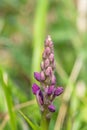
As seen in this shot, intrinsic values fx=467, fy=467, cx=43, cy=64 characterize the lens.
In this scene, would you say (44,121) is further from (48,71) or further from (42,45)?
(42,45)

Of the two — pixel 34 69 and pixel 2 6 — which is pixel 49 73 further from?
pixel 2 6

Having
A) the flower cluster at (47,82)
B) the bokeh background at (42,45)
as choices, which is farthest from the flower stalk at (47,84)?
the bokeh background at (42,45)

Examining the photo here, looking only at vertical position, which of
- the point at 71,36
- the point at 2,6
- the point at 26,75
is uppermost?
the point at 2,6

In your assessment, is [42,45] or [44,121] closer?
[44,121]

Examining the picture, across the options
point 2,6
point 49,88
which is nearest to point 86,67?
point 2,6

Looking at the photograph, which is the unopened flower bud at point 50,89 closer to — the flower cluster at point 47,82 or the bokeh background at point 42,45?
the flower cluster at point 47,82

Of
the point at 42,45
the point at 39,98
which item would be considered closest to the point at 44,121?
the point at 39,98

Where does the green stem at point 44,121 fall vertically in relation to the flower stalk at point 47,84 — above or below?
below

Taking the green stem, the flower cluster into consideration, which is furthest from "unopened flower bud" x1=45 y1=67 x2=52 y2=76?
the green stem

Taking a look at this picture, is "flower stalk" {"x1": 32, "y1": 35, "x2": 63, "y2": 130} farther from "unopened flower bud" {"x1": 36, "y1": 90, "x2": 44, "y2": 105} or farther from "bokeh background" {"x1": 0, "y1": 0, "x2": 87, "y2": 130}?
"bokeh background" {"x1": 0, "y1": 0, "x2": 87, "y2": 130}

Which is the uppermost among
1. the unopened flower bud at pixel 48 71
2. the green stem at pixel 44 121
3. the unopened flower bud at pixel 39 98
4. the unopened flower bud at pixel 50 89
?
the unopened flower bud at pixel 48 71

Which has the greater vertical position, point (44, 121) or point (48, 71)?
point (48, 71)
